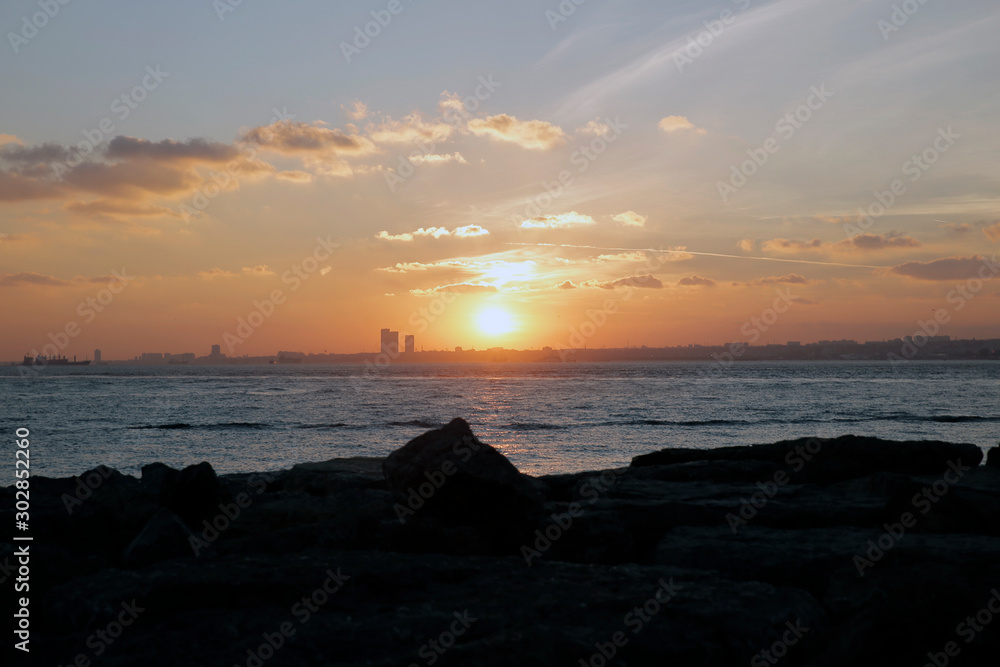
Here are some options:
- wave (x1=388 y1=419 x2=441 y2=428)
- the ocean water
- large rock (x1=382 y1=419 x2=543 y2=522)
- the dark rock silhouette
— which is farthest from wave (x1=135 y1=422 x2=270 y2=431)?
large rock (x1=382 y1=419 x2=543 y2=522)

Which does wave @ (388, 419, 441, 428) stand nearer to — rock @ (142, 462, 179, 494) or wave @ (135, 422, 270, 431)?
wave @ (135, 422, 270, 431)

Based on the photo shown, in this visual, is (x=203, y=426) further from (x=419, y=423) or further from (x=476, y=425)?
(x=476, y=425)

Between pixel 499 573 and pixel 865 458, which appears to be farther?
pixel 865 458

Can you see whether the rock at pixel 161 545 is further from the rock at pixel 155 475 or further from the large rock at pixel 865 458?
the large rock at pixel 865 458

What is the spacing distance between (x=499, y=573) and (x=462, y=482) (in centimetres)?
180

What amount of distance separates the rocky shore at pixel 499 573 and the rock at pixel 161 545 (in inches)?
0.9

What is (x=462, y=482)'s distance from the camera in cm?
719

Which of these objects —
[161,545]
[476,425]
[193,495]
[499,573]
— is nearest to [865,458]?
[499,573]

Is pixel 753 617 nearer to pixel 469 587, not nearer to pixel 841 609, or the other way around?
pixel 841 609

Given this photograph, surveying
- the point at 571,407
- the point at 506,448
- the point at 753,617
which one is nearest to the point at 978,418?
the point at 571,407

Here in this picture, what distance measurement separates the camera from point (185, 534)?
6.63 meters

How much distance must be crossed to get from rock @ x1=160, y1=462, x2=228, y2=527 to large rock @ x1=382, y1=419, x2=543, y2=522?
276cm

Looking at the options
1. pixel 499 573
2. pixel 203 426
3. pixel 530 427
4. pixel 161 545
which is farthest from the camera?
pixel 203 426

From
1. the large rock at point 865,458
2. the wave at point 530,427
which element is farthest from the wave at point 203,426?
the large rock at point 865,458
